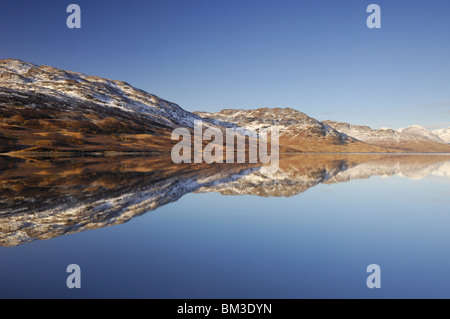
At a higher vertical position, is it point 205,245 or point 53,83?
point 53,83

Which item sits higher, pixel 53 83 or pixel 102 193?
pixel 53 83

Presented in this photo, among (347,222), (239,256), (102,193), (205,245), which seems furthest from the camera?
(102,193)

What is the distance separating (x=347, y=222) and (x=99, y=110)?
6857 inches

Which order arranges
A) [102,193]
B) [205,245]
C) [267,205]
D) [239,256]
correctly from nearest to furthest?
[239,256] < [205,245] < [267,205] < [102,193]

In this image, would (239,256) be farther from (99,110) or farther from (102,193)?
(99,110)

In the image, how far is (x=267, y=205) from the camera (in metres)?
15.4

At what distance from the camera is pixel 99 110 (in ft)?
541

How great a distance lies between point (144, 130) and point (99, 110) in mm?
30062

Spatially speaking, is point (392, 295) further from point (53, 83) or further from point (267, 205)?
point (53, 83)
